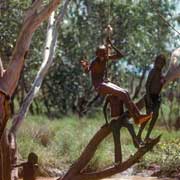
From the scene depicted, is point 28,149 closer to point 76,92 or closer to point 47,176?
point 47,176

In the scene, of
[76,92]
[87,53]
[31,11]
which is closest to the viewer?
[31,11]

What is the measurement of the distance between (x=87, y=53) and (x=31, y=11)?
51.4ft

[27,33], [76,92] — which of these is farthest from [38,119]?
[27,33]

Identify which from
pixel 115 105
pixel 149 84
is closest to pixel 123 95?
pixel 115 105

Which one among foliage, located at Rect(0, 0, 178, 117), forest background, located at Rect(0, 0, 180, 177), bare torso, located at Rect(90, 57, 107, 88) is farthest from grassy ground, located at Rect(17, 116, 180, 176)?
bare torso, located at Rect(90, 57, 107, 88)

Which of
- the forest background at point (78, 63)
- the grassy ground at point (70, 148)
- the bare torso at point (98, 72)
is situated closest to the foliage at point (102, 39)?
the forest background at point (78, 63)

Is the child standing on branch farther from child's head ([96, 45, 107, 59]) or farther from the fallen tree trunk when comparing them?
the fallen tree trunk

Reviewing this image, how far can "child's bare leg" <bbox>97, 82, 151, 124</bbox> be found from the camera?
6.77 meters

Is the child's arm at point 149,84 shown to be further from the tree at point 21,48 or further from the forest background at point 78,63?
the forest background at point 78,63

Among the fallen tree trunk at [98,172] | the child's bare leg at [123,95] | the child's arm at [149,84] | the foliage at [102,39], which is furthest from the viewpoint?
the foliage at [102,39]

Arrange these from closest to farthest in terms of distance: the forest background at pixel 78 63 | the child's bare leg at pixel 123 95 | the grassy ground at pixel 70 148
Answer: the child's bare leg at pixel 123 95, the grassy ground at pixel 70 148, the forest background at pixel 78 63

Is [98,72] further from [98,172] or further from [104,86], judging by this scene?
[98,172]

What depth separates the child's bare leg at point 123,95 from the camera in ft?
22.2

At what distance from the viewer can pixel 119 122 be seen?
7.06 metres
